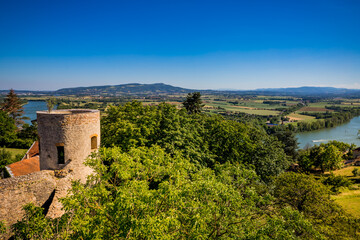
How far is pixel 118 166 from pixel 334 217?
14476 mm

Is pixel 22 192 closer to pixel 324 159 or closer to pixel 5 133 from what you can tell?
pixel 5 133

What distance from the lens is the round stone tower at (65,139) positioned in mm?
12391

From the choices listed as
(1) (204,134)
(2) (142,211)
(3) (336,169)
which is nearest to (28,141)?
(1) (204,134)

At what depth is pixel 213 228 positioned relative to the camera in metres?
9.66

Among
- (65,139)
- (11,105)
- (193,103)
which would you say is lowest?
(65,139)

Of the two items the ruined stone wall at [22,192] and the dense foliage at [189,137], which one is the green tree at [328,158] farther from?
the ruined stone wall at [22,192]

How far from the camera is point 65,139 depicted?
12.5 meters

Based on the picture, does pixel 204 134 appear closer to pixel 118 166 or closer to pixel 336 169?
pixel 118 166

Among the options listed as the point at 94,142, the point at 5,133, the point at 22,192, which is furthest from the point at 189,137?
the point at 5,133

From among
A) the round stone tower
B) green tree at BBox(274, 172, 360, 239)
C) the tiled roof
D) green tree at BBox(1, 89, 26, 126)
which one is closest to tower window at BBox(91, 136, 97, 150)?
the round stone tower

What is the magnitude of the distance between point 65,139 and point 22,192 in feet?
12.1

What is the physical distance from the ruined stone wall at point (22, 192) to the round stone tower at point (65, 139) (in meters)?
1.01

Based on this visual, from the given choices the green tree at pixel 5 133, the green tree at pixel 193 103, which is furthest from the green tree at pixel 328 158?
the green tree at pixel 5 133

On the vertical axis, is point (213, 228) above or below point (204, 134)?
below
